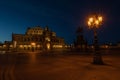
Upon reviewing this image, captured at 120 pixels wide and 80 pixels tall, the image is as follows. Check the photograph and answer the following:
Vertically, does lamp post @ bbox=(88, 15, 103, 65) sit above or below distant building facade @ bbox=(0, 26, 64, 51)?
below

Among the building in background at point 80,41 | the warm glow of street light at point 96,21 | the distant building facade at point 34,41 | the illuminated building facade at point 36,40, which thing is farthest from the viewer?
the illuminated building facade at point 36,40

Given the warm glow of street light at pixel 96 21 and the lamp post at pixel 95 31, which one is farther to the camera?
the warm glow of street light at pixel 96 21

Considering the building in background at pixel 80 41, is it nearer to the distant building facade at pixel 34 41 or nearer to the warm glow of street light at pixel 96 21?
the distant building facade at pixel 34 41

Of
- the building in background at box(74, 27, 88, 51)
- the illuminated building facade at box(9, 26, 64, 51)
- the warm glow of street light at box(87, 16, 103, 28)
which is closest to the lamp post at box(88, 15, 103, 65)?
the warm glow of street light at box(87, 16, 103, 28)

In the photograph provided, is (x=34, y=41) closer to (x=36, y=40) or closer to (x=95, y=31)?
(x=36, y=40)

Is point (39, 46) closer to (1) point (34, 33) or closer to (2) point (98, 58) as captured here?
(1) point (34, 33)

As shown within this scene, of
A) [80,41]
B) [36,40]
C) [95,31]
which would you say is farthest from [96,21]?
[36,40]

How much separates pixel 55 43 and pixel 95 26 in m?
82.8

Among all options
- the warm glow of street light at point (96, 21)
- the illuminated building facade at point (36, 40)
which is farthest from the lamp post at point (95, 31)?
the illuminated building facade at point (36, 40)

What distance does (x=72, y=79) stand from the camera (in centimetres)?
1005

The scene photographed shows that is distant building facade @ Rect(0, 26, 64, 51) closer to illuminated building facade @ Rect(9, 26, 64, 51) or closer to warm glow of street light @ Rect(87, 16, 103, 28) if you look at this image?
illuminated building facade @ Rect(9, 26, 64, 51)

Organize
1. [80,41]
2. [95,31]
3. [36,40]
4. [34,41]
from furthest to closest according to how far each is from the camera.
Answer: [36,40]
[34,41]
[80,41]
[95,31]

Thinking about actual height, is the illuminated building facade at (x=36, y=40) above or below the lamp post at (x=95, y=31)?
above

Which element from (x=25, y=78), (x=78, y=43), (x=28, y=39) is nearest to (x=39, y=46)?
(x=28, y=39)
